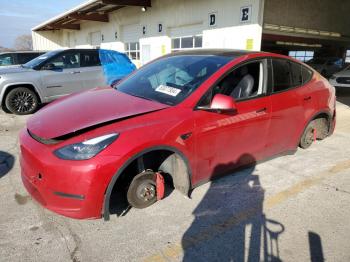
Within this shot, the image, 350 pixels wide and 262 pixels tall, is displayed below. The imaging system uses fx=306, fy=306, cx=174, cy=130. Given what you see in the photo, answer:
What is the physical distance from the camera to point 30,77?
739 centimetres

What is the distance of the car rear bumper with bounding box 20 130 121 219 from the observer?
2525mm

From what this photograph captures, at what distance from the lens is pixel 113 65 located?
8633 millimetres

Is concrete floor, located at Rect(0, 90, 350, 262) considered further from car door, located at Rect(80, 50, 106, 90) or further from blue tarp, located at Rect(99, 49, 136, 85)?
blue tarp, located at Rect(99, 49, 136, 85)

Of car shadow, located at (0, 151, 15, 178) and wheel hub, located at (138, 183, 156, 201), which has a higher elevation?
wheel hub, located at (138, 183, 156, 201)

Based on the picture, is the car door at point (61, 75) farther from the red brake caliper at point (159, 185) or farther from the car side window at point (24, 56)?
the red brake caliper at point (159, 185)

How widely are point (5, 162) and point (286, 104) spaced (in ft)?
13.1

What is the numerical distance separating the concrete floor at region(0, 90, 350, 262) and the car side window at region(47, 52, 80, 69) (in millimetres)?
4461

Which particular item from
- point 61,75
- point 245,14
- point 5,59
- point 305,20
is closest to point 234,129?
point 61,75

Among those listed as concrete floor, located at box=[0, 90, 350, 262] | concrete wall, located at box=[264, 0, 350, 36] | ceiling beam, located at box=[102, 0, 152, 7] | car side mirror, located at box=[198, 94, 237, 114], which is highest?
ceiling beam, located at box=[102, 0, 152, 7]

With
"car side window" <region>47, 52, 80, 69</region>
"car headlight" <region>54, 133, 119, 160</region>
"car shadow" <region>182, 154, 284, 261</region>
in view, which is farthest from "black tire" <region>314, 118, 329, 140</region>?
"car side window" <region>47, 52, 80, 69</region>

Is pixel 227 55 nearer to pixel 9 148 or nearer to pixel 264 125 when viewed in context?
pixel 264 125

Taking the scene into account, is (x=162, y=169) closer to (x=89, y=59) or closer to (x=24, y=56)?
(x=89, y=59)

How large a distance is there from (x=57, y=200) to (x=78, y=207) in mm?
196

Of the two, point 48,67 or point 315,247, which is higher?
point 48,67
